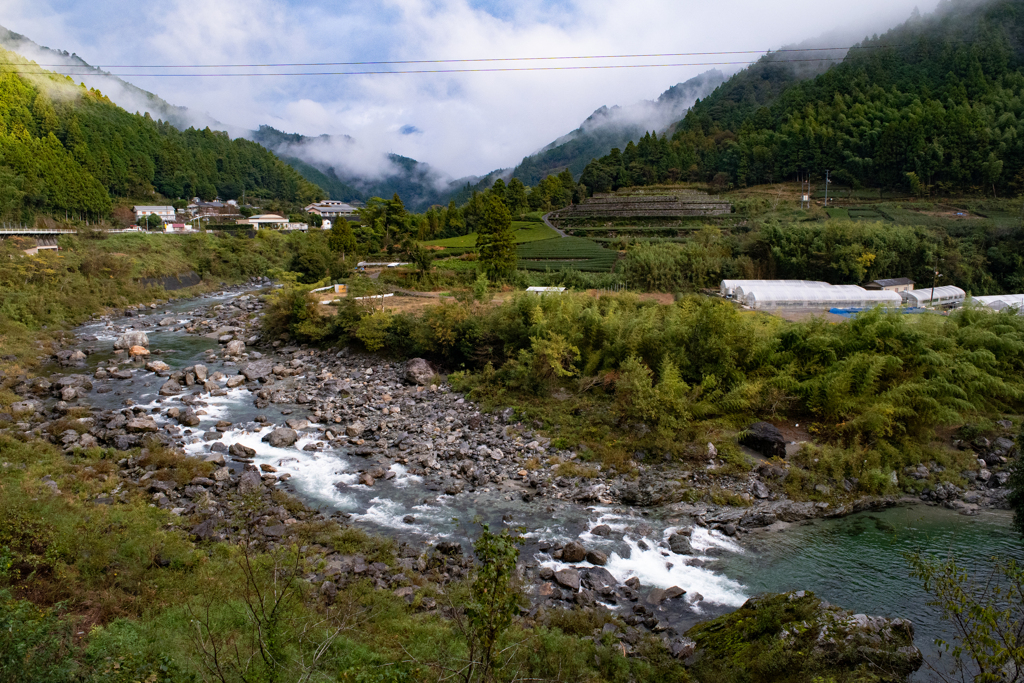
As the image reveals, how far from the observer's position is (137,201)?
57.2m

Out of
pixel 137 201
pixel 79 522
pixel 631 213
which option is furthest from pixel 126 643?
pixel 137 201

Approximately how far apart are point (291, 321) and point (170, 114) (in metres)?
135

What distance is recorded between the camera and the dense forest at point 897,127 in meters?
36.3

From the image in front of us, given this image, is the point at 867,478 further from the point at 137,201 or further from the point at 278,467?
the point at 137,201

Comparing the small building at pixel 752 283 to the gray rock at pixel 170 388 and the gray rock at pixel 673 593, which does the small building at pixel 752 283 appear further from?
the gray rock at pixel 170 388

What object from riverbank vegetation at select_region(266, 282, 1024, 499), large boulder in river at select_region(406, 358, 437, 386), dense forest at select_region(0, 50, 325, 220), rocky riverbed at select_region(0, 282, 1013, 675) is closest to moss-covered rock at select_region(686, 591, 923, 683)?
rocky riverbed at select_region(0, 282, 1013, 675)

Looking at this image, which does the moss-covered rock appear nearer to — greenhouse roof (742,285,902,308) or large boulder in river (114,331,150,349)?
greenhouse roof (742,285,902,308)

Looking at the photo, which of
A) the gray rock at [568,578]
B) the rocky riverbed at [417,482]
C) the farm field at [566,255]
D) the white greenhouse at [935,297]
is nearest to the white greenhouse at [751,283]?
the white greenhouse at [935,297]

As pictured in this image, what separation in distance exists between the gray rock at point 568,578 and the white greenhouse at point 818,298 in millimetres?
18112

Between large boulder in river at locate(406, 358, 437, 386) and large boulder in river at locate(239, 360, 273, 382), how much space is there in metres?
4.88

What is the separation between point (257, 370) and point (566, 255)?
19912mm

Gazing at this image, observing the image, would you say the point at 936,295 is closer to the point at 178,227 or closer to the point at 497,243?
the point at 497,243

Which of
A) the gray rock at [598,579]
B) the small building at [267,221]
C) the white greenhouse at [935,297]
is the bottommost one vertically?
the gray rock at [598,579]

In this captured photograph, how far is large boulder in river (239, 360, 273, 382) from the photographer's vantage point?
1764 cm
